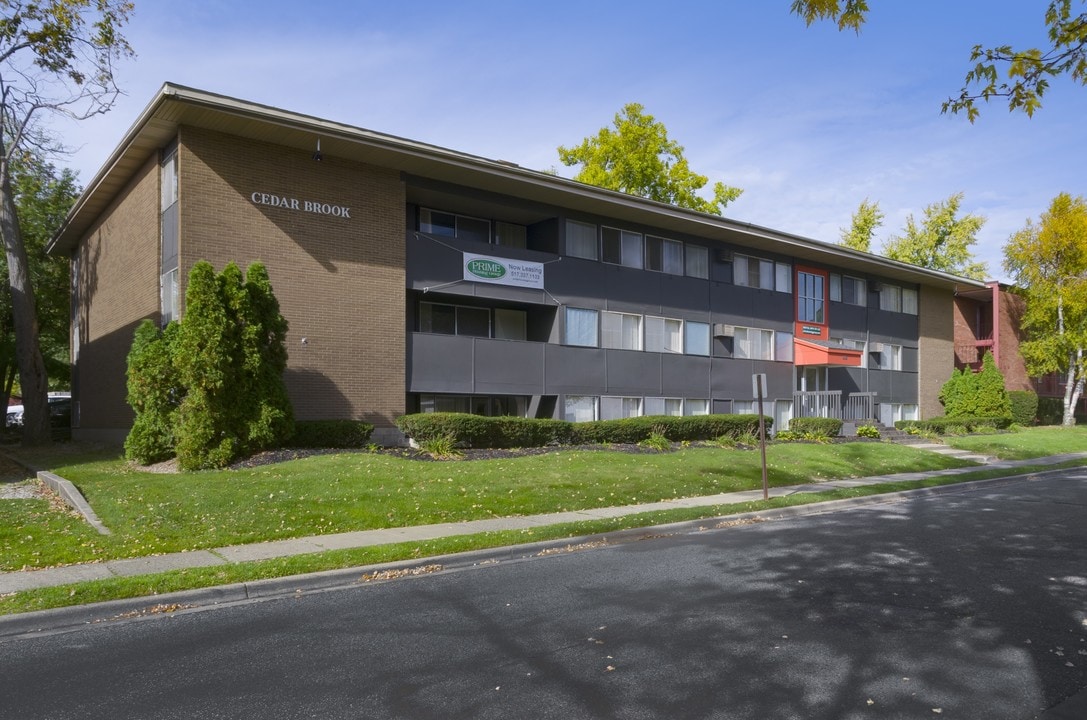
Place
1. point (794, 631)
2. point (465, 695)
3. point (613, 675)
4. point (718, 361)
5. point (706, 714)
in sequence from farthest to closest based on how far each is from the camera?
point (718, 361)
point (794, 631)
point (613, 675)
point (465, 695)
point (706, 714)

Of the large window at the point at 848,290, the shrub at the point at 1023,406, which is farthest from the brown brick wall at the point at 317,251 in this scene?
the shrub at the point at 1023,406

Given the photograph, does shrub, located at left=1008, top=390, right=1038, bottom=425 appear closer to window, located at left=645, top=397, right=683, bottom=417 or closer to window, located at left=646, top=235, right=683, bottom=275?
window, located at left=645, top=397, right=683, bottom=417

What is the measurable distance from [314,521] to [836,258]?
2590 cm

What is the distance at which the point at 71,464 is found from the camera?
698 inches

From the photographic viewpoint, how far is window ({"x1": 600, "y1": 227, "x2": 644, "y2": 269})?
993 inches

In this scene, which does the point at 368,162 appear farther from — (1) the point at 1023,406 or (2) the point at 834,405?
(1) the point at 1023,406

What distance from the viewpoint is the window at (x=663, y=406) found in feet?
84.1

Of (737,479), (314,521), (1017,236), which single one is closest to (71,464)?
(314,521)

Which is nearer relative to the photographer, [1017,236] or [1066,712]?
[1066,712]

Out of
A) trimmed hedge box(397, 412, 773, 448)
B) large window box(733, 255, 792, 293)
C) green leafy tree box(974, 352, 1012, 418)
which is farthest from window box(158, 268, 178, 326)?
green leafy tree box(974, 352, 1012, 418)

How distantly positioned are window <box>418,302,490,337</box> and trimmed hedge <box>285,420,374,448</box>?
455 centimetres

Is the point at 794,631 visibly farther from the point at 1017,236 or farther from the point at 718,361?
the point at 1017,236

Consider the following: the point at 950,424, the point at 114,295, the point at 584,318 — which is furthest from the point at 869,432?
the point at 114,295

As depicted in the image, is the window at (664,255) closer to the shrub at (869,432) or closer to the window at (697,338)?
the window at (697,338)
